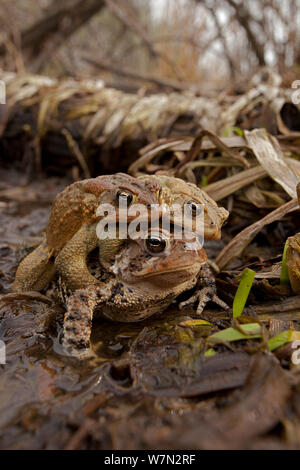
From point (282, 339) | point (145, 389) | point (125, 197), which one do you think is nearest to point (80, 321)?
point (145, 389)

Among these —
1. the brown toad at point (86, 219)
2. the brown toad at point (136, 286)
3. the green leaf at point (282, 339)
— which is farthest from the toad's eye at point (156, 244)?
the green leaf at point (282, 339)

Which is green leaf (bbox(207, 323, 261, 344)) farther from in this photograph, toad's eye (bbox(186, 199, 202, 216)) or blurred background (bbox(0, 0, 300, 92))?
blurred background (bbox(0, 0, 300, 92))

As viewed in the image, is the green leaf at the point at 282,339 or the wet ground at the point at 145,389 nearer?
the wet ground at the point at 145,389

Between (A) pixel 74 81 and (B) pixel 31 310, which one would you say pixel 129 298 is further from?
(A) pixel 74 81

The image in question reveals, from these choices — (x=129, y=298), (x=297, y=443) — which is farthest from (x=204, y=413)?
(x=129, y=298)

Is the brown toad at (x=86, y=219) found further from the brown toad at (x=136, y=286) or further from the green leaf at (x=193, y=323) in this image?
the green leaf at (x=193, y=323)
